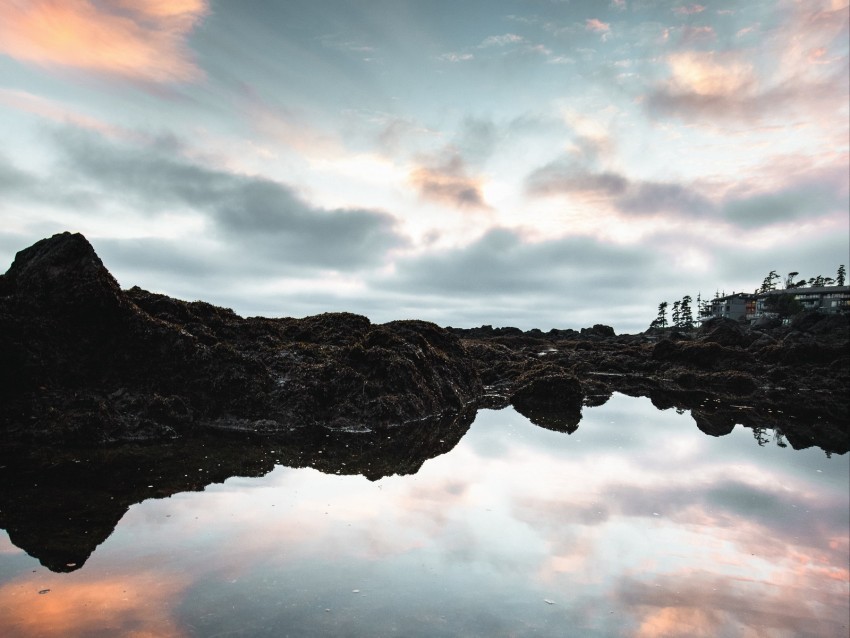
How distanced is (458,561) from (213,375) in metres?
10.9

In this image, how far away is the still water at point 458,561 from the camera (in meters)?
4.82

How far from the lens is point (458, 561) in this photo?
620cm

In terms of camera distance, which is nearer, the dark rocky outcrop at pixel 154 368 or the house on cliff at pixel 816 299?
the dark rocky outcrop at pixel 154 368

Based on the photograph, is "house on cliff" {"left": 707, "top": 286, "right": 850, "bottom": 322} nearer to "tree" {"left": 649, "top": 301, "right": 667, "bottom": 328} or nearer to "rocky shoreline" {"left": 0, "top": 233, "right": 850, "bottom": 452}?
"tree" {"left": 649, "top": 301, "right": 667, "bottom": 328}

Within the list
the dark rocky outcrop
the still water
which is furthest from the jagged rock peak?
the still water

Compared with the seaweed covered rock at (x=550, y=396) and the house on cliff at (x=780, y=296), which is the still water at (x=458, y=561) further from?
the house on cliff at (x=780, y=296)

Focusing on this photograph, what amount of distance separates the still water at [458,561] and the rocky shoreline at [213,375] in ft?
16.5

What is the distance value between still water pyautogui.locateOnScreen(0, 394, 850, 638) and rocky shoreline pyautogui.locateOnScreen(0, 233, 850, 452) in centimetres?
502

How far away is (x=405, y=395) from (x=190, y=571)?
11.6 metres

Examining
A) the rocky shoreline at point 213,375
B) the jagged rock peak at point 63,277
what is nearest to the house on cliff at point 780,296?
the rocky shoreline at point 213,375

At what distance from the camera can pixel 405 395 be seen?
1694 centimetres

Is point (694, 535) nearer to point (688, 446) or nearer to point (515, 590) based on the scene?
point (515, 590)

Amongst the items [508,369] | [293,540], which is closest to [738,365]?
[508,369]

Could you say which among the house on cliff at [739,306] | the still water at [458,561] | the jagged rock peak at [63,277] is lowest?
the still water at [458,561]
